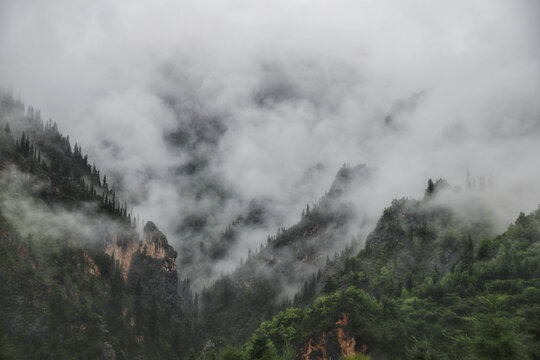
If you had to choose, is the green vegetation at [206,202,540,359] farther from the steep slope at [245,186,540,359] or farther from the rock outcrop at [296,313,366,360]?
the rock outcrop at [296,313,366,360]

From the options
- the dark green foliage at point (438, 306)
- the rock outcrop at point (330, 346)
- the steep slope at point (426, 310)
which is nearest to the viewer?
the dark green foliage at point (438, 306)

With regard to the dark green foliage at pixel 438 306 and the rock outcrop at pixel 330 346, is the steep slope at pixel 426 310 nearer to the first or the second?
the dark green foliage at pixel 438 306

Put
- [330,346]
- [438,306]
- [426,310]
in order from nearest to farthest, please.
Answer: [330,346]
[426,310]
[438,306]

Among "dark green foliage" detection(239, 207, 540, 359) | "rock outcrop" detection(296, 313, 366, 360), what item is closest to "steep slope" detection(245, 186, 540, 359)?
"dark green foliage" detection(239, 207, 540, 359)

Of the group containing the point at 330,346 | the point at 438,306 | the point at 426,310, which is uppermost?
the point at 438,306

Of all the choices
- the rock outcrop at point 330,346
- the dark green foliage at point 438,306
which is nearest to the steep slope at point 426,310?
the dark green foliage at point 438,306

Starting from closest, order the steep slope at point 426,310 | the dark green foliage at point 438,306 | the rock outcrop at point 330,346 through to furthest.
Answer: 1. the dark green foliage at point 438,306
2. the steep slope at point 426,310
3. the rock outcrop at point 330,346

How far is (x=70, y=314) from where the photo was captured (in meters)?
182

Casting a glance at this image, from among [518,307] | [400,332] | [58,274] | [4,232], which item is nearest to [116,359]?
[58,274]

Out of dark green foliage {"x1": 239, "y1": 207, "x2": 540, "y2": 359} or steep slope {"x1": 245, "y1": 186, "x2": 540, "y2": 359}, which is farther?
steep slope {"x1": 245, "y1": 186, "x2": 540, "y2": 359}

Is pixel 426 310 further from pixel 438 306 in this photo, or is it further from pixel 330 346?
pixel 330 346

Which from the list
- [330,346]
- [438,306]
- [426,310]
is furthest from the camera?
[438,306]

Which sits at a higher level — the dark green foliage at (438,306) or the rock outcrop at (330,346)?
the dark green foliage at (438,306)

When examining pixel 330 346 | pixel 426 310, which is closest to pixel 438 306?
pixel 426 310
